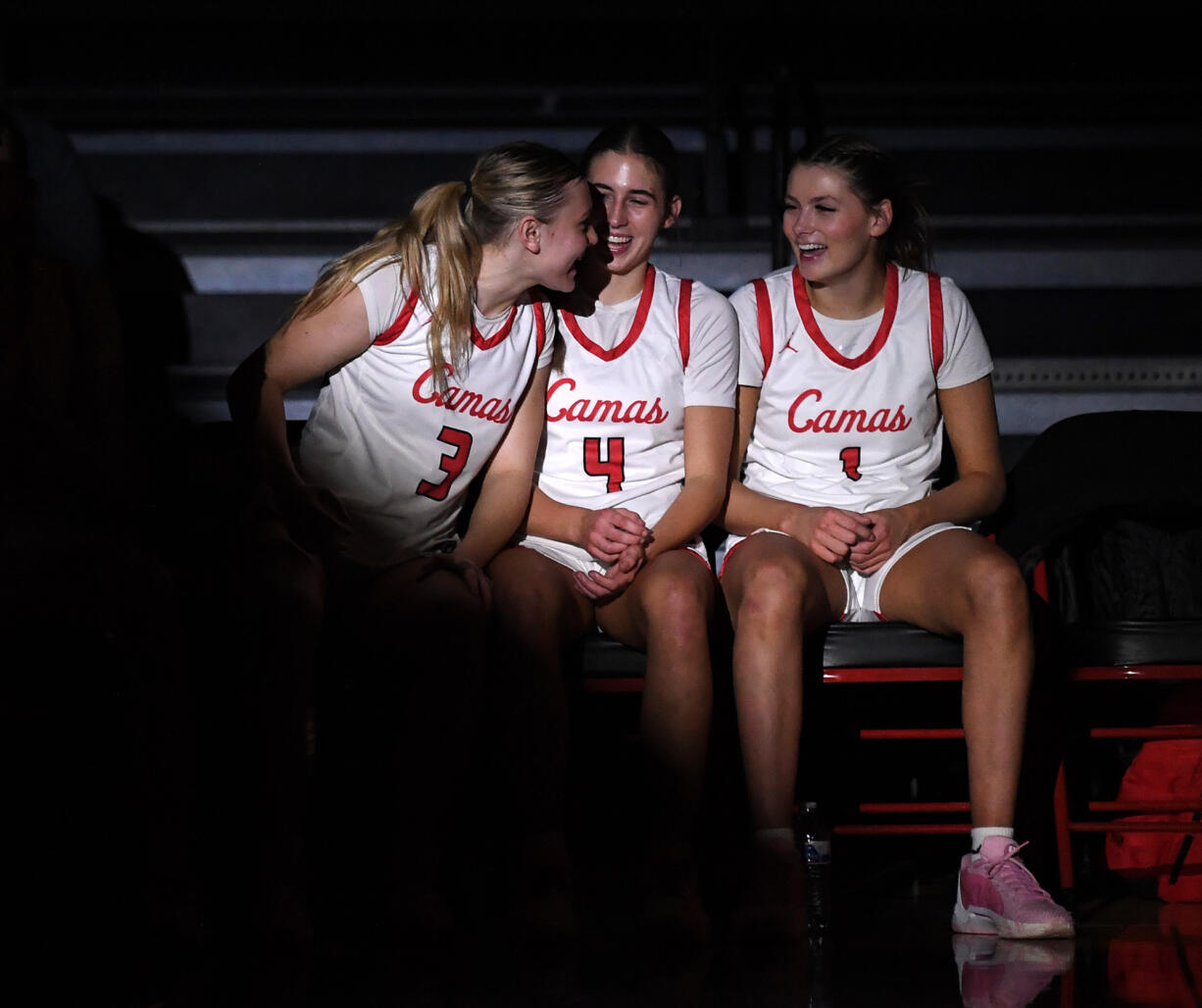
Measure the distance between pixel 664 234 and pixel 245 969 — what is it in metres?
1.97

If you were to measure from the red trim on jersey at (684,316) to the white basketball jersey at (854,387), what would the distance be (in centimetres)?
11

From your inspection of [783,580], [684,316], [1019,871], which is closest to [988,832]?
[1019,871]

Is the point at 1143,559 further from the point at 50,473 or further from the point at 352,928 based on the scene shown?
the point at 50,473

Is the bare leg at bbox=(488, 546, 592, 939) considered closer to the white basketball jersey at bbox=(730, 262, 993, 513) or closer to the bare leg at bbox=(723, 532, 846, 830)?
the bare leg at bbox=(723, 532, 846, 830)

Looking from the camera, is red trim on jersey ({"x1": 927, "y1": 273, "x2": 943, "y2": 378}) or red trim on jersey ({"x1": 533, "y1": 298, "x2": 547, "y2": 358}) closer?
red trim on jersey ({"x1": 533, "y1": 298, "x2": 547, "y2": 358})

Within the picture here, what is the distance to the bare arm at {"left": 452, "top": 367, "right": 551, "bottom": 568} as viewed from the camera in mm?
2049

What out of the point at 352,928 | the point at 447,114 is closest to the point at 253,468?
the point at 352,928

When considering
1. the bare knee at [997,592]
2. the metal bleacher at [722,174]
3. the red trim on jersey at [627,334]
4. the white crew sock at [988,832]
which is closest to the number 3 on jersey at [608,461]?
the red trim on jersey at [627,334]

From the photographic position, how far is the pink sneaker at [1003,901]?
176cm

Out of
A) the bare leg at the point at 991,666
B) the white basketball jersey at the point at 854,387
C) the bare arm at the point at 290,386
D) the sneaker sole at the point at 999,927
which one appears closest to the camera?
the sneaker sole at the point at 999,927

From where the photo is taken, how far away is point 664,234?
3.09 m

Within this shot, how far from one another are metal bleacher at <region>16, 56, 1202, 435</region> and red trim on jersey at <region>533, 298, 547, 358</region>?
3.35 ft

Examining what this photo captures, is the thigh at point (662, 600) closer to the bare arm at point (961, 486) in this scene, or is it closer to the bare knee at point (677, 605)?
the bare knee at point (677, 605)

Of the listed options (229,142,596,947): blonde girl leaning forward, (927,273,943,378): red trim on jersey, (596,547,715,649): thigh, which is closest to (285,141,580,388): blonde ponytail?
(229,142,596,947): blonde girl leaning forward
